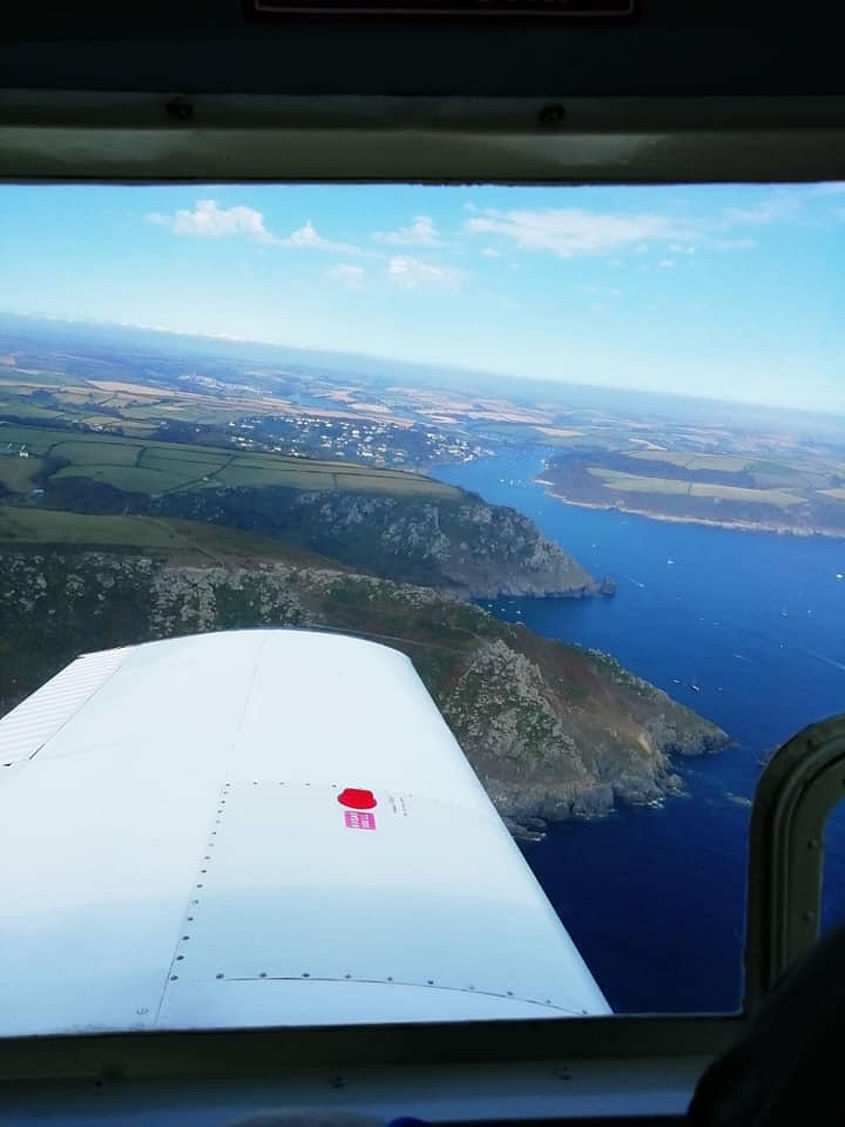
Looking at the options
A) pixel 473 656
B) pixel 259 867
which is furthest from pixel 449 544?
pixel 259 867

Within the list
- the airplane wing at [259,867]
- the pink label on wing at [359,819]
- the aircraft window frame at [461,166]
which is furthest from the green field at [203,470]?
the aircraft window frame at [461,166]

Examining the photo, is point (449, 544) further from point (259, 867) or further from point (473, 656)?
point (259, 867)

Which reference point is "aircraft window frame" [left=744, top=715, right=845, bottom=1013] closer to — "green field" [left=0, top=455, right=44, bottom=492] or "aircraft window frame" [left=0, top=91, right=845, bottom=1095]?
"aircraft window frame" [left=0, top=91, right=845, bottom=1095]

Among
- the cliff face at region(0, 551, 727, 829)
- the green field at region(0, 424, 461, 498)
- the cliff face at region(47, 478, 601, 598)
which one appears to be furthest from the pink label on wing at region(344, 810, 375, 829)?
the green field at region(0, 424, 461, 498)

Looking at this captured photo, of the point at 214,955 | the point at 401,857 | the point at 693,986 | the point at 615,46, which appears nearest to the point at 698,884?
the point at 693,986

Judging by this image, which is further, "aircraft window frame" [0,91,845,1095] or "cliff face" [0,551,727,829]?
"cliff face" [0,551,727,829]

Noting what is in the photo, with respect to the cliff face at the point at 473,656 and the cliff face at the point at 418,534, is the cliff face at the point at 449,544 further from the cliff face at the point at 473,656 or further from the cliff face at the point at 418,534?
the cliff face at the point at 473,656

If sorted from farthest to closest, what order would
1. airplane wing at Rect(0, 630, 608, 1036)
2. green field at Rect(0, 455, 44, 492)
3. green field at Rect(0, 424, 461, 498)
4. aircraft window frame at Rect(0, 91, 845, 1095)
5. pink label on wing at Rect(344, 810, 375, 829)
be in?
green field at Rect(0, 424, 461, 498), pink label on wing at Rect(344, 810, 375, 829), green field at Rect(0, 455, 44, 492), airplane wing at Rect(0, 630, 608, 1036), aircraft window frame at Rect(0, 91, 845, 1095)
